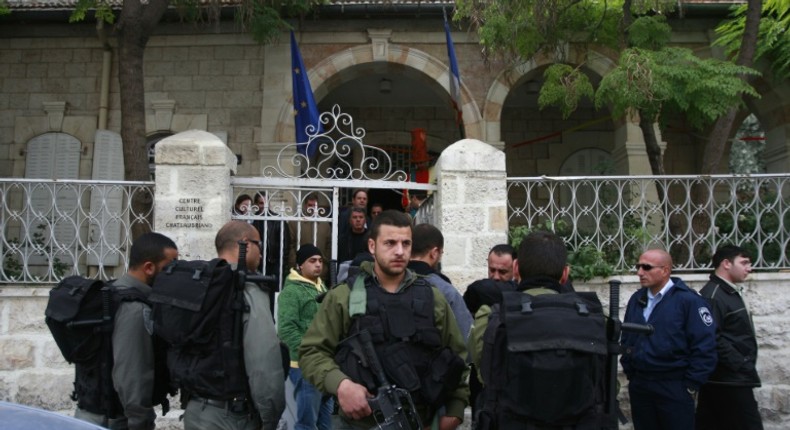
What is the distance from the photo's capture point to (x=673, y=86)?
7590 mm

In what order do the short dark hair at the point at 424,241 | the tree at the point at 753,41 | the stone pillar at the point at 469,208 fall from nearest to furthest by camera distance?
the short dark hair at the point at 424,241 → the stone pillar at the point at 469,208 → the tree at the point at 753,41

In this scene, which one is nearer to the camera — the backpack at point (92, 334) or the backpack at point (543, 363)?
the backpack at point (543, 363)

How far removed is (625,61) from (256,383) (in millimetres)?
5587

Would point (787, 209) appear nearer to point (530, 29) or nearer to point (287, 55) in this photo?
point (530, 29)

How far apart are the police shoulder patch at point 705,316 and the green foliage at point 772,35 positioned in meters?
5.62

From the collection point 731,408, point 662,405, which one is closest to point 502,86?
point 731,408

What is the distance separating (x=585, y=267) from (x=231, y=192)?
10.2ft

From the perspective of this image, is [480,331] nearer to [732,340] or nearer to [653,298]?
[653,298]

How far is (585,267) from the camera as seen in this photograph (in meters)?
6.42

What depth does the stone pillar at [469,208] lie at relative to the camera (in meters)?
6.20

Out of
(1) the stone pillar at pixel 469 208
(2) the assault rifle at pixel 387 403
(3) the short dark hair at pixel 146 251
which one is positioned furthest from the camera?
(1) the stone pillar at pixel 469 208

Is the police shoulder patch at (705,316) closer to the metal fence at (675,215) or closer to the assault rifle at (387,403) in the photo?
the metal fence at (675,215)

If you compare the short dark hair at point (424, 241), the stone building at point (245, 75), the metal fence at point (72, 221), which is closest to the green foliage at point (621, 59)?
the stone building at point (245, 75)

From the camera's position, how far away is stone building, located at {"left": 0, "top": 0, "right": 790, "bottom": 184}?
11531 mm
